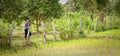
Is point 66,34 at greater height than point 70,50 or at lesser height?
greater

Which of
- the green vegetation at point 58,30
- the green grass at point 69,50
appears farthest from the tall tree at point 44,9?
the green grass at point 69,50

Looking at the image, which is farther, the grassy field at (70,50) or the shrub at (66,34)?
the shrub at (66,34)

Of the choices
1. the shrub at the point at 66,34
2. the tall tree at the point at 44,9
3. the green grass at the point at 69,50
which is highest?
the tall tree at the point at 44,9

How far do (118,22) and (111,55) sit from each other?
30.5 m

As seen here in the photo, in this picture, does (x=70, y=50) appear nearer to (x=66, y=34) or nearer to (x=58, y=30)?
(x=66, y=34)

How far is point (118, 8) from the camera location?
45969mm

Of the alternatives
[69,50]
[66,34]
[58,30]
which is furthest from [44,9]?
[69,50]

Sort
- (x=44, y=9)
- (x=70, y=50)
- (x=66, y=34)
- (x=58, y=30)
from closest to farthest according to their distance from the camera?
1. (x=70, y=50)
2. (x=66, y=34)
3. (x=44, y=9)
4. (x=58, y=30)

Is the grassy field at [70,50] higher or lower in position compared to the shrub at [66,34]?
lower

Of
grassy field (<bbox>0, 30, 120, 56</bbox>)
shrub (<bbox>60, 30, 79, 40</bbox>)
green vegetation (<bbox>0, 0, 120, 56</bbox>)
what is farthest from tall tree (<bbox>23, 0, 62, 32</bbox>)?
grassy field (<bbox>0, 30, 120, 56</bbox>)

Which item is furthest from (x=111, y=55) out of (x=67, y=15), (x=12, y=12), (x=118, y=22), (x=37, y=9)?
(x=118, y=22)

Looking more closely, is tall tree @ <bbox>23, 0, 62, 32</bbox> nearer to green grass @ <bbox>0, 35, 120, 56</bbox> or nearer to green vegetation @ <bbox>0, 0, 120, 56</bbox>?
green vegetation @ <bbox>0, 0, 120, 56</bbox>

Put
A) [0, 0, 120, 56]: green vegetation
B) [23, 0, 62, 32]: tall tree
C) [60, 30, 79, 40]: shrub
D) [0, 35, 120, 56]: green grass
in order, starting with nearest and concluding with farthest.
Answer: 1. [0, 35, 120, 56]: green grass
2. [0, 0, 120, 56]: green vegetation
3. [60, 30, 79, 40]: shrub
4. [23, 0, 62, 32]: tall tree

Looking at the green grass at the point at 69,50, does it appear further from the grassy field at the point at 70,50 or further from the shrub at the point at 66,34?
the shrub at the point at 66,34
